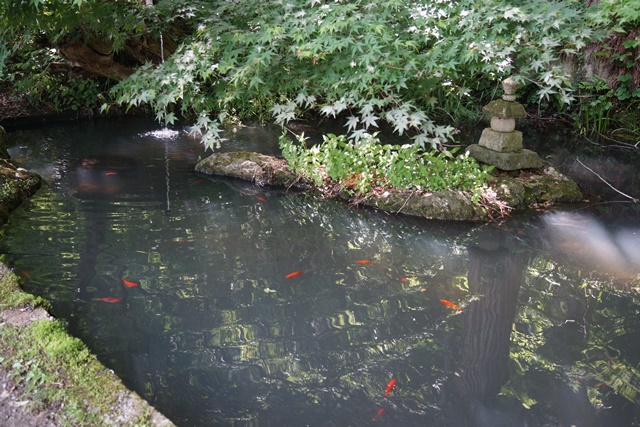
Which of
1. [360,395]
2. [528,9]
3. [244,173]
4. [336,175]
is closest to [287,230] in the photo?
[336,175]

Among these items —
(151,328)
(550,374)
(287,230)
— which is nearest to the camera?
(550,374)

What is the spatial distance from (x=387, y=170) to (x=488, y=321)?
2970 millimetres

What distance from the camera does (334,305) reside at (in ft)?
14.2

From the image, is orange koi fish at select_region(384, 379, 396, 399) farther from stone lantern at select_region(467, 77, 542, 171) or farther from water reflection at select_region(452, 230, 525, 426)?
stone lantern at select_region(467, 77, 542, 171)

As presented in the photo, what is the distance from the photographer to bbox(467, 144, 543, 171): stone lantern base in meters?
7.07

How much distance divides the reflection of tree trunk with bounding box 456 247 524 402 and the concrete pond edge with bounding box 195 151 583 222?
877 mm

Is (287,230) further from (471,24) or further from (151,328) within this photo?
(471,24)

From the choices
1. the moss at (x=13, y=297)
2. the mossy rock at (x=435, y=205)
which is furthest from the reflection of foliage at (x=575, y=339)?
the moss at (x=13, y=297)

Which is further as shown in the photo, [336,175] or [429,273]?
[336,175]

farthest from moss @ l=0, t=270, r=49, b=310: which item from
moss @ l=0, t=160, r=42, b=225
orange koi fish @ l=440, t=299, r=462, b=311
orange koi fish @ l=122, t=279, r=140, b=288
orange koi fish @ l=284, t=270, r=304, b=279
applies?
orange koi fish @ l=440, t=299, r=462, b=311

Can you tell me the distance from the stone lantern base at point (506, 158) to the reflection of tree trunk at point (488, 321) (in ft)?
6.16

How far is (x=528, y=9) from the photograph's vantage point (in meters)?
5.41

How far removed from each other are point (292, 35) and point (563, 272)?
3311 millimetres

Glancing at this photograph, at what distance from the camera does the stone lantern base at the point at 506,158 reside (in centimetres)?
707
